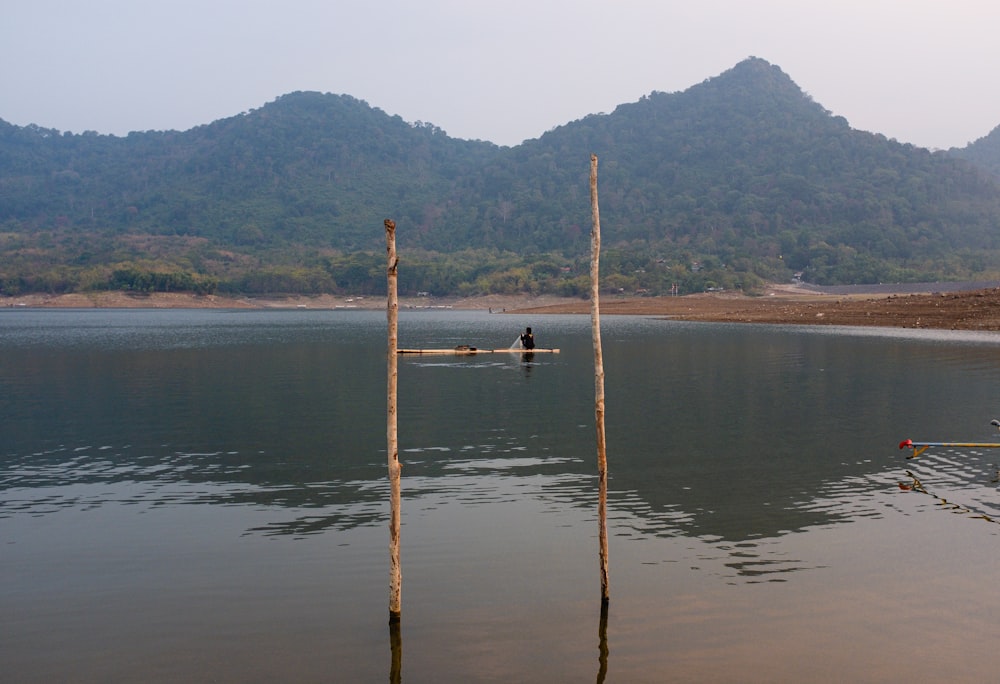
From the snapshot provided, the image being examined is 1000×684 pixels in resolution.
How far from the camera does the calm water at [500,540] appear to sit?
11.0 metres

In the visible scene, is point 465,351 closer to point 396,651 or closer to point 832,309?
point 396,651

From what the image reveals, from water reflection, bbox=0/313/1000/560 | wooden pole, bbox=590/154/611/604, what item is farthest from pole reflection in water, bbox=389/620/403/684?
water reflection, bbox=0/313/1000/560

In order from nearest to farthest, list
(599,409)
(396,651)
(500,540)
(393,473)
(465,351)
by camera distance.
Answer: (396,651) < (393,473) < (599,409) < (500,540) < (465,351)

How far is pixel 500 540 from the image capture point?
52.0 feet

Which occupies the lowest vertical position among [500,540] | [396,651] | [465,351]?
[396,651]

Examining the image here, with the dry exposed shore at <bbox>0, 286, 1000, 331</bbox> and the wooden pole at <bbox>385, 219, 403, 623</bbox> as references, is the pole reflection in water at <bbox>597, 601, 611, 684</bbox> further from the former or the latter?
the dry exposed shore at <bbox>0, 286, 1000, 331</bbox>

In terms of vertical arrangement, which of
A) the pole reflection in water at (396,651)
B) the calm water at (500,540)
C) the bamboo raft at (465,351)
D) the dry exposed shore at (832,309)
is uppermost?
the dry exposed shore at (832,309)

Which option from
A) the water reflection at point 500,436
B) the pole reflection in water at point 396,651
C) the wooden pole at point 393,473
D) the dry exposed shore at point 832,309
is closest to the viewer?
the pole reflection in water at point 396,651

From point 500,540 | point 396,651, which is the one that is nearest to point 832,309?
point 500,540

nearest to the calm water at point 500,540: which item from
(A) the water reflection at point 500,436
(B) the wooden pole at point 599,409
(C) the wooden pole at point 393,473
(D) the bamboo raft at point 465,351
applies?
(A) the water reflection at point 500,436

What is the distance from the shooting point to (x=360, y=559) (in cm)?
1459

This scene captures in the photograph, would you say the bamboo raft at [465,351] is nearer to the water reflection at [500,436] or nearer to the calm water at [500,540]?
the water reflection at [500,436]

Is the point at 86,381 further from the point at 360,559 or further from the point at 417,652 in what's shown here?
the point at 417,652

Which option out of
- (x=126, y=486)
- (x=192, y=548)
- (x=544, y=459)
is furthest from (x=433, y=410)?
(x=192, y=548)
